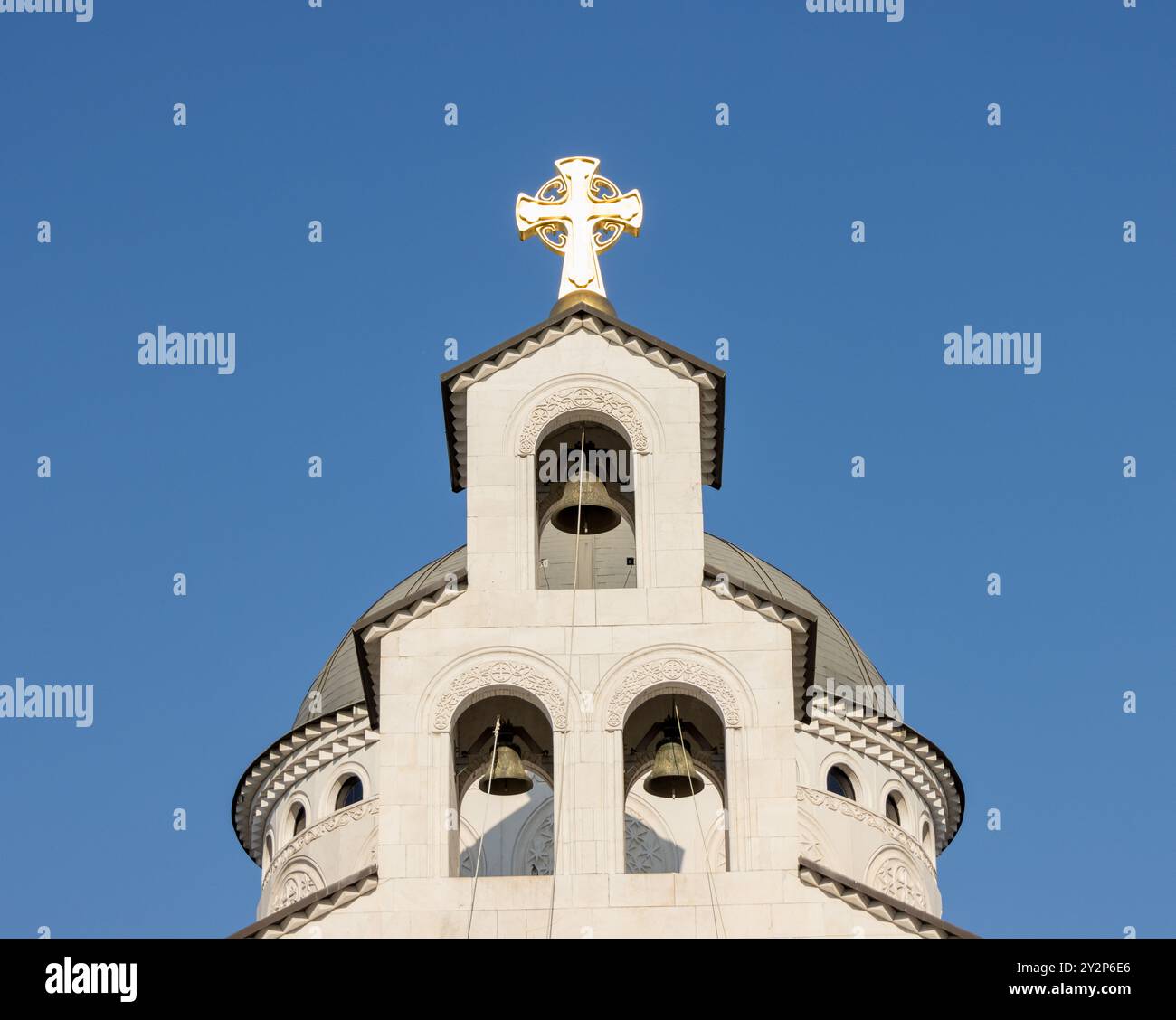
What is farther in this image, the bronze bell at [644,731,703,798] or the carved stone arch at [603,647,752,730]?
the bronze bell at [644,731,703,798]

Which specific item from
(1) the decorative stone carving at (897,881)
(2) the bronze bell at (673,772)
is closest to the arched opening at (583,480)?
(2) the bronze bell at (673,772)

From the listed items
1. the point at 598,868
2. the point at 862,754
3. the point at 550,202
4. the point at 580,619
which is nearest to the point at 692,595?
the point at 580,619

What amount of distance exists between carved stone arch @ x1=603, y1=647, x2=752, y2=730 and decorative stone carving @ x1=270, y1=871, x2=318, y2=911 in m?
21.6

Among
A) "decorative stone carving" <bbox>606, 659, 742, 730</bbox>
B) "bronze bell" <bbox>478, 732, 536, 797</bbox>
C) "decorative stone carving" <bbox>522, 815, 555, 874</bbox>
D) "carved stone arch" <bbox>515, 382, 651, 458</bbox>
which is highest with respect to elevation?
"carved stone arch" <bbox>515, 382, 651, 458</bbox>

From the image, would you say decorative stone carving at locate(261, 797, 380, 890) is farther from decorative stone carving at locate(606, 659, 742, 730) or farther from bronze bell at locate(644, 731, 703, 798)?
decorative stone carving at locate(606, 659, 742, 730)

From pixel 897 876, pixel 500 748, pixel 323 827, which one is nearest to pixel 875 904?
pixel 500 748

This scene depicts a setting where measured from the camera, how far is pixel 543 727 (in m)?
29.8

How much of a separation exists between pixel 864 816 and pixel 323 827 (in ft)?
32.8

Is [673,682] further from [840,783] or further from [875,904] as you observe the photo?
[840,783]

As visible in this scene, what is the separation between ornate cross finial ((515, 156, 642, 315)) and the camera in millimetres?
32094

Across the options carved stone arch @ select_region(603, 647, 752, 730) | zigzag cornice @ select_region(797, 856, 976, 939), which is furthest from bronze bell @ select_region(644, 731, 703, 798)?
zigzag cornice @ select_region(797, 856, 976, 939)

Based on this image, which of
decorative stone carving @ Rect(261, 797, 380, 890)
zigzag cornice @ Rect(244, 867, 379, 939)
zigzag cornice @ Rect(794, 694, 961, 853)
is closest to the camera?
zigzag cornice @ Rect(244, 867, 379, 939)
